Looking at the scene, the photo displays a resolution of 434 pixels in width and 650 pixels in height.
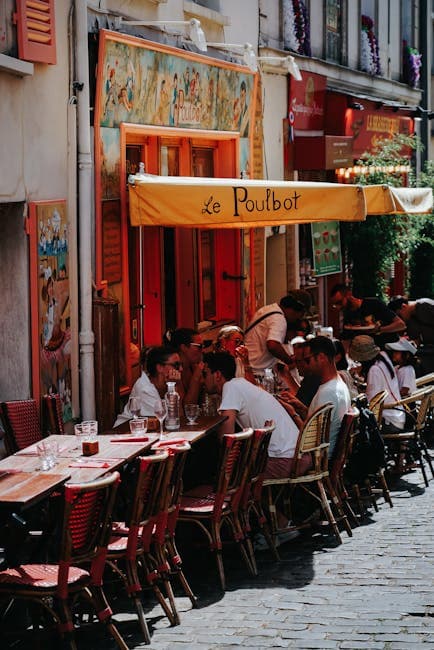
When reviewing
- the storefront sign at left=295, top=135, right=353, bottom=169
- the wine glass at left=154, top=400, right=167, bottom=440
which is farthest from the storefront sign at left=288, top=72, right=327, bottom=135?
the wine glass at left=154, top=400, right=167, bottom=440

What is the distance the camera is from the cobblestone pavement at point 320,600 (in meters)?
7.99

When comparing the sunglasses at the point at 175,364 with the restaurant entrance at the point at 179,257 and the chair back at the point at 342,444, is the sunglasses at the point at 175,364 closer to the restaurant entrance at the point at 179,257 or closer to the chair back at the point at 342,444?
the chair back at the point at 342,444

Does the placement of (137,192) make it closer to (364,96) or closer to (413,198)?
(413,198)

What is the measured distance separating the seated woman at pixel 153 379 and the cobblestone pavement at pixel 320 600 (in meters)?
1.42

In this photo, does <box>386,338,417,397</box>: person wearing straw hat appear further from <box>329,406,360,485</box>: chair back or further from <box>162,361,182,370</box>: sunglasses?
<box>162,361,182,370</box>: sunglasses

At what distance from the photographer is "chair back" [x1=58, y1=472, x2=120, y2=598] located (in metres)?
7.50

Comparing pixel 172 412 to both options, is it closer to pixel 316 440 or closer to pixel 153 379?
pixel 153 379

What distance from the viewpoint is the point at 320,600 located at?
894cm

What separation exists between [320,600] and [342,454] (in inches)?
97.3

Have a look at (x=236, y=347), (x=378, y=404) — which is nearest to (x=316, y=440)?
(x=378, y=404)

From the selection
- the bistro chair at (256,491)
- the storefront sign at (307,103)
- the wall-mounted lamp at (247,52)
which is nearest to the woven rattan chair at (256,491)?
the bistro chair at (256,491)

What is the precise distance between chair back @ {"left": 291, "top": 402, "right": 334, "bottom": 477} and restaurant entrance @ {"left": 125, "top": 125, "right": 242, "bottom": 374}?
3.54 m

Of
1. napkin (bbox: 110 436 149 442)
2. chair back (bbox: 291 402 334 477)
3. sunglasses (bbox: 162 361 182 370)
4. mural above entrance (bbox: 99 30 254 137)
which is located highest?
mural above entrance (bbox: 99 30 254 137)

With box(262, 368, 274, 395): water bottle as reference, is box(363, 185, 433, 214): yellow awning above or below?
above
